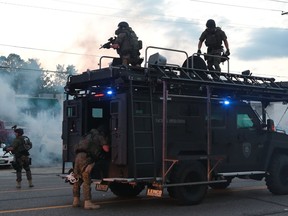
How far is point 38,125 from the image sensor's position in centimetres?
2850

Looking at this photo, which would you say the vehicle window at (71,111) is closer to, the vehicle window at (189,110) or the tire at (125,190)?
the tire at (125,190)

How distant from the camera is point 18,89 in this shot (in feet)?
132

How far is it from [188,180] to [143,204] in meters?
1.07

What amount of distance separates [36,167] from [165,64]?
15.3 metres

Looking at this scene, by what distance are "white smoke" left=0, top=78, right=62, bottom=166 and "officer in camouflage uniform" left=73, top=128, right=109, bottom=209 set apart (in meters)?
15.6

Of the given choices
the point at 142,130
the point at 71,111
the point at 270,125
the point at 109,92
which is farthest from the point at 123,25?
the point at 270,125

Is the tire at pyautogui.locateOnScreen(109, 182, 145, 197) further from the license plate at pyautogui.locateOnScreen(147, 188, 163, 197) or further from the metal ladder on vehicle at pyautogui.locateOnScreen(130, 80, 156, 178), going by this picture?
the metal ladder on vehicle at pyautogui.locateOnScreen(130, 80, 156, 178)

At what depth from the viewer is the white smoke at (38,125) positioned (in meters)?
25.2

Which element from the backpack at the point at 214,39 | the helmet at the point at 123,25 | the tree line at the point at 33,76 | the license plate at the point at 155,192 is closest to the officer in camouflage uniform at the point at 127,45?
the helmet at the point at 123,25

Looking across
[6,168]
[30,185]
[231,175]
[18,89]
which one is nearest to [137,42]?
[231,175]

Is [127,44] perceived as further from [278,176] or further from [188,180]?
[278,176]

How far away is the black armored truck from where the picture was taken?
8609mm

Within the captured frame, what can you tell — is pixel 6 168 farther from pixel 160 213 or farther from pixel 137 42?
pixel 160 213

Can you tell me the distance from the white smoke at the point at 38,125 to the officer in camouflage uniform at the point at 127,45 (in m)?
15.2
